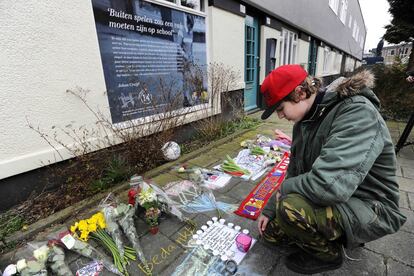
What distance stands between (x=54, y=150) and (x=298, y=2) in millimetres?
9525

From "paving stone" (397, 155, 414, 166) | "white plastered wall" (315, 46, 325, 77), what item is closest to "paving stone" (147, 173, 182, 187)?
"paving stone" (397, 155, 414, 166)

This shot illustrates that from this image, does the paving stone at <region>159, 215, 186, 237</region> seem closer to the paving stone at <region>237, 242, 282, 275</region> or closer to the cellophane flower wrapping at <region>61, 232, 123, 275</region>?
the cellophane flower wrapping at <region>61, 232, 123, 275</region>

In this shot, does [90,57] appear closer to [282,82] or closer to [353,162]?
[282,82]

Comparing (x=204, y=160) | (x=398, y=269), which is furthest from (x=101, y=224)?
(x=398, y=269)

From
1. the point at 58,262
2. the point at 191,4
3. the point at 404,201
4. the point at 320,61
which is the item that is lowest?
the point at 404,201

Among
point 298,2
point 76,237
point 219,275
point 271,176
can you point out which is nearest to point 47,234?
point 76,237

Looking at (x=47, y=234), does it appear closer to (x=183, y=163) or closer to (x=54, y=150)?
(x=54, y=150)

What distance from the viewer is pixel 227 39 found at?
523 centimetres

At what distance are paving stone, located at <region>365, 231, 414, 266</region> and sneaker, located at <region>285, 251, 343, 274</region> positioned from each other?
0.45 meters

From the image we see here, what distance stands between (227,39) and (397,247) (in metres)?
4.82

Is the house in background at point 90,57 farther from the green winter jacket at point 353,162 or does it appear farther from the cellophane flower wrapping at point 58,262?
the green winter jacket at point 353,162

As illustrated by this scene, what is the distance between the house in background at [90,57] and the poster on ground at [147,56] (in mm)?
15

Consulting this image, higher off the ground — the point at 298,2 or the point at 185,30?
the point at 298,2

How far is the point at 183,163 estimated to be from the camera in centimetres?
369
